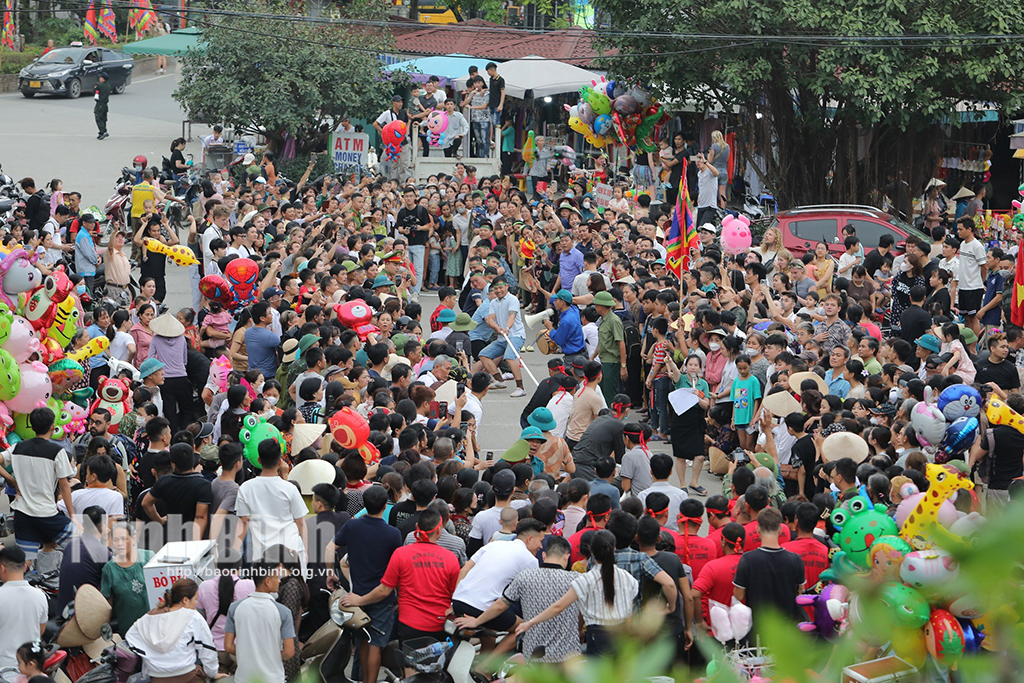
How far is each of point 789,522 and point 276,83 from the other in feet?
64.0

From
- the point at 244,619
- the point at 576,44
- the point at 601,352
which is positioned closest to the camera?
the point at 244,619

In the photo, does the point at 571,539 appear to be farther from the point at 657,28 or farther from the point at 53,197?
the point at 657,28

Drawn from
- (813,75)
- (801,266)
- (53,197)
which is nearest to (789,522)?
(801,266)

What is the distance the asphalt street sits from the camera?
24.8m

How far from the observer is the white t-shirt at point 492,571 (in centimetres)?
628

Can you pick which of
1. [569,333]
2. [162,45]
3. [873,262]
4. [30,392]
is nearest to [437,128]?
[873,262]

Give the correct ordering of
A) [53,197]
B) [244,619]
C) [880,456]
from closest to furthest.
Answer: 1. [244,619]
2. [880,456]
3. [53,197]

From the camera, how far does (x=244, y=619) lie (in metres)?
6.02

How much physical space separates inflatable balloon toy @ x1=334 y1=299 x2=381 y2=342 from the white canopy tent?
1544 cm

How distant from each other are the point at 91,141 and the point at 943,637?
3146cm

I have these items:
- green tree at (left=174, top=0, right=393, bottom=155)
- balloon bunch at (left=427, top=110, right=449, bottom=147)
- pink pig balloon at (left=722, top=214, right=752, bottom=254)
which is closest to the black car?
green tree at (left=174, top=0, right=393, bottom=155)

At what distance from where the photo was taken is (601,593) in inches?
233

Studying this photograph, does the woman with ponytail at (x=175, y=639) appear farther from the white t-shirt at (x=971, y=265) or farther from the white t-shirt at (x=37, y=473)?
the white t-shirt at (x=971, y=265)

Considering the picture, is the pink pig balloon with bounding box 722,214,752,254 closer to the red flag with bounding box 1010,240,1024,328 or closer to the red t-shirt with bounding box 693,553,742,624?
the red flag with bounding box 1010,240,1024,328
